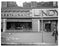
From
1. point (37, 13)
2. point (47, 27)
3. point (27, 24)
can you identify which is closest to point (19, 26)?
point (27, 24)

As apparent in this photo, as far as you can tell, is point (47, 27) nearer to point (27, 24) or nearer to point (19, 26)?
point (27, 24)

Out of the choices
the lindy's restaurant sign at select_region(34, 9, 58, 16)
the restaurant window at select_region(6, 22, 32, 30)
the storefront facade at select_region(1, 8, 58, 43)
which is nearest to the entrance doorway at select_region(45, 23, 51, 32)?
the storefront facade at select_region(1, 8, 58, 43)

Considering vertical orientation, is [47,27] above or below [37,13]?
below

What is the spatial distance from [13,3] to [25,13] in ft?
1.51

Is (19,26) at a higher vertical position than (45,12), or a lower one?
lower

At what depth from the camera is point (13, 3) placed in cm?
262

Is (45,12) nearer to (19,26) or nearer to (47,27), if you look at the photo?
(47,27)

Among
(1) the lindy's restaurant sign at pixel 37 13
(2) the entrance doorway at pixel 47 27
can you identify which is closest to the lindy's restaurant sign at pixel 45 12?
(1) the lindy's restaurant sign at pixel 37 13

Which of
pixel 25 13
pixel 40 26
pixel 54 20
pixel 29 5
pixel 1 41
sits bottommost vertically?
pixel 1 41

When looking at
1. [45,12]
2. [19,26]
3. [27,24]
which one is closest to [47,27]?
[45,12]

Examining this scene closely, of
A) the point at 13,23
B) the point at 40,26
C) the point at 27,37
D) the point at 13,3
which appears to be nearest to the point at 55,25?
the point at 40,26

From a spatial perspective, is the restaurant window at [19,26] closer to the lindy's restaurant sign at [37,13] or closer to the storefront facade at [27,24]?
the storefront facade at [27,24]

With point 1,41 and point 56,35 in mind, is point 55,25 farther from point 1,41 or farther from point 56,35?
point 1,41

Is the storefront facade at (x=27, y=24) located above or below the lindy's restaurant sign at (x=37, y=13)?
below
